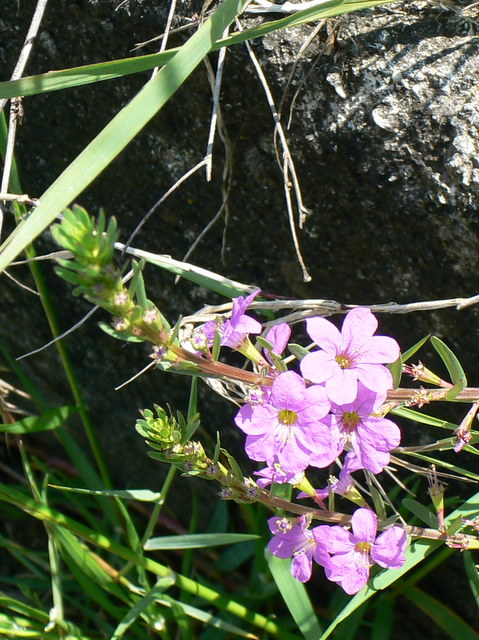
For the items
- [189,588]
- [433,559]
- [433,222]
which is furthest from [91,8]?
[433,559]

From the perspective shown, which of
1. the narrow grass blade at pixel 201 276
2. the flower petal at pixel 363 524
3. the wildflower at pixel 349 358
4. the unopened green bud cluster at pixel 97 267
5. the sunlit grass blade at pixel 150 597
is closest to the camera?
the unopened green bud cluster at pixel 97 267

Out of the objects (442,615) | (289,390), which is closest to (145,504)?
(442,615)

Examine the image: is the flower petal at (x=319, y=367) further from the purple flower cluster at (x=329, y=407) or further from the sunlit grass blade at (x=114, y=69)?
the sunlit grass blade at (x=114, y=69)

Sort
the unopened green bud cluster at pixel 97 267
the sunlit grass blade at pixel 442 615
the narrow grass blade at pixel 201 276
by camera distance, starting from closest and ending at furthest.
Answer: the unopened green bud cluster at pixel 97 267 < the narrow grass blade at pixel 201 276 < the sunlit grass blade at pixel 442 615

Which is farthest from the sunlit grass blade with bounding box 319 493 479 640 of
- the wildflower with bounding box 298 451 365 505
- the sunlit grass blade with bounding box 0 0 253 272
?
the sunlit grass blade with bounding box 0 0 253 272

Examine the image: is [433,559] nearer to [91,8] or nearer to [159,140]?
[159,140]

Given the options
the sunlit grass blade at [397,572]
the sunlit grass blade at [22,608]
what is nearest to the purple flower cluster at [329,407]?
the sunlit grass blade at [397,572]
